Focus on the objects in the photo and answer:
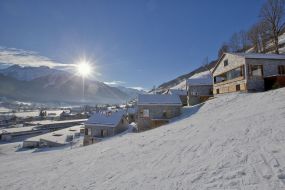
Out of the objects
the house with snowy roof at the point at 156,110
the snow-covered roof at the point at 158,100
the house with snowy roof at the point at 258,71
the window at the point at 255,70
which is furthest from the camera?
the snow-covered roof at the point at 158,100

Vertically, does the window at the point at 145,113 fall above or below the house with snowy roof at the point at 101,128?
above

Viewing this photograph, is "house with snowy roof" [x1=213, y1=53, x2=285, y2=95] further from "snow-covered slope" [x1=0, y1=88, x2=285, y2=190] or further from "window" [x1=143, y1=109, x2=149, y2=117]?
"window" [x1=143, y1=109, x2=149, y2=117]

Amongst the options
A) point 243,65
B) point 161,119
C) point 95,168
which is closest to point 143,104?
point 161,119

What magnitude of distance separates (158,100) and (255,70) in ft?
55.3

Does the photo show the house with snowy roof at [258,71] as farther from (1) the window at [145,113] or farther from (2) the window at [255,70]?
(1) the window at [145,113]

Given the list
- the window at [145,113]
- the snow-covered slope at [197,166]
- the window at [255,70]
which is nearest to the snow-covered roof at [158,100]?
the window at [145,113]

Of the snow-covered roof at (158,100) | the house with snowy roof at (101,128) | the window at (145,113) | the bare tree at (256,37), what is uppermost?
the bare tree at (256,37)

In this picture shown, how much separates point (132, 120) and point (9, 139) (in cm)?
4089

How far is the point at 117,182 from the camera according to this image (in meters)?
10.1

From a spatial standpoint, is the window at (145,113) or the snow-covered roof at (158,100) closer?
the snow-covered roof at (158,100)

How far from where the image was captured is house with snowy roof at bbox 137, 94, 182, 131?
38781mm

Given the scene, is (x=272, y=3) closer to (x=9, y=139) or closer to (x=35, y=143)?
(x=35, y=143)

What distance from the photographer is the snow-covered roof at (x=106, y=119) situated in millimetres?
45125

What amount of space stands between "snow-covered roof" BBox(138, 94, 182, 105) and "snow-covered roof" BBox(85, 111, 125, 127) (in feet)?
28.6
